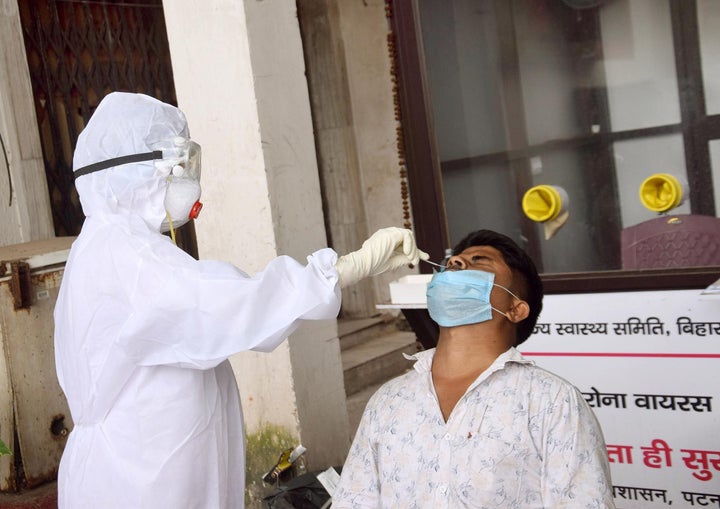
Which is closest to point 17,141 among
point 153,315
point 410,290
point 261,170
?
point 261,170

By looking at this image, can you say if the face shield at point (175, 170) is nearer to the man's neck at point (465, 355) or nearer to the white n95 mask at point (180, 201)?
the white n95 mask at point (180, 201)

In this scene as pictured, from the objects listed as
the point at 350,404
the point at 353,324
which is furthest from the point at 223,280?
the point at 353,324

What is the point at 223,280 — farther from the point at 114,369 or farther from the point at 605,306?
the point at 605,306

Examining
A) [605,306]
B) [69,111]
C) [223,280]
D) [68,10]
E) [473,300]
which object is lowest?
[605,306]

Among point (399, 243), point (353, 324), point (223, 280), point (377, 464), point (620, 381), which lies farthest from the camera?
point (353, 324)

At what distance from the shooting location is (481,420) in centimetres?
221

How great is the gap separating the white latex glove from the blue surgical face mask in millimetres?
239

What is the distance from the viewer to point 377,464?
2.39 metres

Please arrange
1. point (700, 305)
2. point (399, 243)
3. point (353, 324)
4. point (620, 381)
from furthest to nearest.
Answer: point (353, 324) < point (620, 381) < point (700, 305) < point (399, 243)

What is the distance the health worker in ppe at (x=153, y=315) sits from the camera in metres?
2.25

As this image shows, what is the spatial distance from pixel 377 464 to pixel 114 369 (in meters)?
0.75

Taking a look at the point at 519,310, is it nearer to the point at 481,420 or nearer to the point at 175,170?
the point at 481,420

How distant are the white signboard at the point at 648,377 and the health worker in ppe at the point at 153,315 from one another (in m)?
1.25

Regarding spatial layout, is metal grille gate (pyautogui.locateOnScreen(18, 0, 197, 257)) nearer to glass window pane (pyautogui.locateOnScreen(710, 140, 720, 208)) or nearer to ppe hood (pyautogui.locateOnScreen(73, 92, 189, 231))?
ppe hood (pyautogui.locateOnScreen(73, 92, 189, 231))
